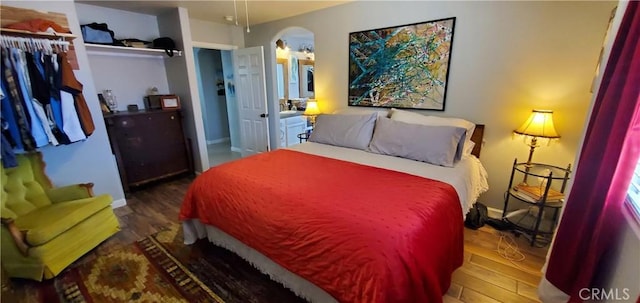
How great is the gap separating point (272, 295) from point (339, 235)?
0.77m

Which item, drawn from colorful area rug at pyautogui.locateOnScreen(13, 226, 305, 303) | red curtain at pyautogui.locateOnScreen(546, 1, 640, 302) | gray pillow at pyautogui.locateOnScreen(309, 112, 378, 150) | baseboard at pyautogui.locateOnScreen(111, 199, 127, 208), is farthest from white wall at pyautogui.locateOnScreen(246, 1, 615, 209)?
baseboard at pyautogui.locateOnScreen(111, 199, 127, 208)

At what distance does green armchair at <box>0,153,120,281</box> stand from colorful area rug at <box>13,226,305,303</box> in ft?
0.49

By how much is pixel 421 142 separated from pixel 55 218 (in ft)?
9.32

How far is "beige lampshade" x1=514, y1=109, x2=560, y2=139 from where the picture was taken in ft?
6.52

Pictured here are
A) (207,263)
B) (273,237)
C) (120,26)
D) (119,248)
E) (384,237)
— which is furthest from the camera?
(120,26)

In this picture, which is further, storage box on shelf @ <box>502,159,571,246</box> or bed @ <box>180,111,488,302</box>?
storage box on shelf @ <box>502,159,571,246</box>

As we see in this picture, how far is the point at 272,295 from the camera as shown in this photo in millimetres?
1639

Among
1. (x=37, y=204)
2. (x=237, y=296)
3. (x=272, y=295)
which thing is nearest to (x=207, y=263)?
(x=237, y=296)

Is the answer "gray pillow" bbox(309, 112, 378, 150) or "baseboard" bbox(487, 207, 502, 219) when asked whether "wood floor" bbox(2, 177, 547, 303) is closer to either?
"baseboard" bbox(487, 207, 502, 219)

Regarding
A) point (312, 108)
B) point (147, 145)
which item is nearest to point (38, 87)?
point (147, 145)

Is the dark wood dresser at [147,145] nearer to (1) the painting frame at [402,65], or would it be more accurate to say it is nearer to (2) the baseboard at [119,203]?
(2) the baseboard at [119,203]

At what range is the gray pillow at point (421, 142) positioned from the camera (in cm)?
209

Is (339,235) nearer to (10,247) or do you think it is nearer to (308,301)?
(308,301)
